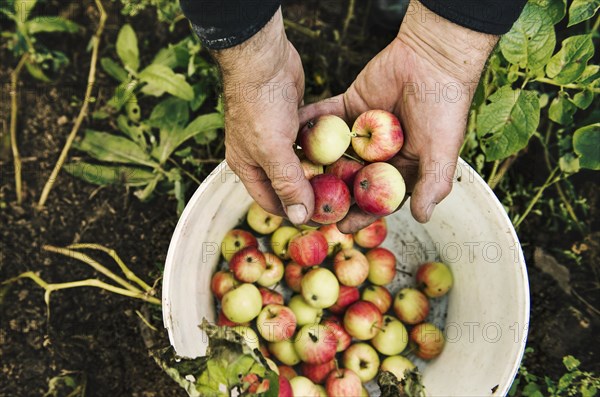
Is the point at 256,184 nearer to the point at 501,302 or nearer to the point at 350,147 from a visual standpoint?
the point at 350,147

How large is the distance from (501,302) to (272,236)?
110 centimetres

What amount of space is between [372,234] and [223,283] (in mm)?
758

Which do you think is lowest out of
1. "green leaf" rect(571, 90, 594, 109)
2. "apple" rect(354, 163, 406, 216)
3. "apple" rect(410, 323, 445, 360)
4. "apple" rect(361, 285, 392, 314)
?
"apple" rect(410, 323, 445, 360)

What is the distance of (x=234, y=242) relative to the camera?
261 cm

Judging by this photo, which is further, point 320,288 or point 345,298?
point 345,298

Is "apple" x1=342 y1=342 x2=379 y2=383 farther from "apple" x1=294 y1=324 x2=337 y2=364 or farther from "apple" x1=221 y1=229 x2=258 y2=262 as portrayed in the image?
"apple" x1=221 y1=229 x2=258 y2=262

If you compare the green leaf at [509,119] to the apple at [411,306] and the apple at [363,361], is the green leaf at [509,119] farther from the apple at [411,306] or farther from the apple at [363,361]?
the apple at [363,361]

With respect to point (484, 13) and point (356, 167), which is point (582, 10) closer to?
point (484, 13)

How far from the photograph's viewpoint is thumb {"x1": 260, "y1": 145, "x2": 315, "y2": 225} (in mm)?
1911

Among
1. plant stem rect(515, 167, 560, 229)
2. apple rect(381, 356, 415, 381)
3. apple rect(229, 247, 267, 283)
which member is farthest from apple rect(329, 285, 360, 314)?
plant stem rect(515, 167, 560, 229)

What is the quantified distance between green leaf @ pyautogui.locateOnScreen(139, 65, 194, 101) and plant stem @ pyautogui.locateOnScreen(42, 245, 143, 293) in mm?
942

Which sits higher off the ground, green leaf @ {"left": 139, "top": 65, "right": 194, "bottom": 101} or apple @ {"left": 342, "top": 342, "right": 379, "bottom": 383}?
green leaf @ {"left": 139, "top": 65, "right": 194, "bottom": 101}

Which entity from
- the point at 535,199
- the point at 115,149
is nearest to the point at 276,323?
the point at 115,149

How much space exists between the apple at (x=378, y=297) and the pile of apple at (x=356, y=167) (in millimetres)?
659
